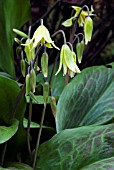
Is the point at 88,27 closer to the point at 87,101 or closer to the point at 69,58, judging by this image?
the point at 69,58

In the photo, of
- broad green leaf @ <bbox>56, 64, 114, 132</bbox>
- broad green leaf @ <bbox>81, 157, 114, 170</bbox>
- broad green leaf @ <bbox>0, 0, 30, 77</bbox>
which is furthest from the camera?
broad green leaf @ <bbox>0, 0, 30, 77</bbox>

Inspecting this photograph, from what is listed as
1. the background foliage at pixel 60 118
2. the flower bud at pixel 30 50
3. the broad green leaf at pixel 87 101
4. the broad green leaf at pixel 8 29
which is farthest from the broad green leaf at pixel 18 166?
the broad green leaf at pixel 8 29

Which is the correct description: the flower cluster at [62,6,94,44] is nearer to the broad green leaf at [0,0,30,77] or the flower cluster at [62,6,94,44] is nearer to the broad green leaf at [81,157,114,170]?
the broad green leaf at [0,0,30,77]

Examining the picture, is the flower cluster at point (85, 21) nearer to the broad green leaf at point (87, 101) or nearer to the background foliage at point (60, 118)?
the background foliage at point (60, 118)

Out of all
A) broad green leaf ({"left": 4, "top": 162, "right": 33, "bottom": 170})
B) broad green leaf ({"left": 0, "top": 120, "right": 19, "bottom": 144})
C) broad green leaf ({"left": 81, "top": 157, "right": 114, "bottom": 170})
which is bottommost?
broad green leaf ({"left": 4, "top": 162, "right": 33, "bottom": 170})

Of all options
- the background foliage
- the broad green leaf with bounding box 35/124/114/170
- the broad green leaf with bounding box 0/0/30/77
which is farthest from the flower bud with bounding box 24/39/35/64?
the broad green leaf with bounding box 0/0/30/77
